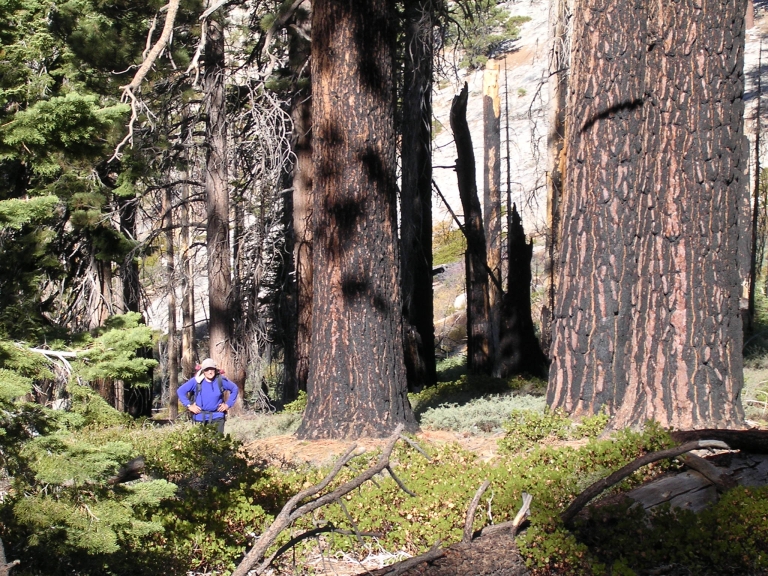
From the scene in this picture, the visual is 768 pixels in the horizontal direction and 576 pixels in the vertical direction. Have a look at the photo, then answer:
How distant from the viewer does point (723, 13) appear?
682 cm

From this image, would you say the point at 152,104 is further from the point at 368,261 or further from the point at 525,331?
the point at 525,331

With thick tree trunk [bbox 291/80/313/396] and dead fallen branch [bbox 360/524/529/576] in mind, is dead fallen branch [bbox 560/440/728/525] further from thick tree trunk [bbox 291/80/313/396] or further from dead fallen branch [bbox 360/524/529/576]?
thick tree trunk [bbox 291/80/313/396]

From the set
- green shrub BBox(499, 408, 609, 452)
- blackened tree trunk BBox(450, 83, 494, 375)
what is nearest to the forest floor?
green shrub BBox(499, 408, 609, 452)

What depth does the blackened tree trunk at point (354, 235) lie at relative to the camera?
27.8ft

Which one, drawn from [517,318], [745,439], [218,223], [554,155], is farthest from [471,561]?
[554,155]

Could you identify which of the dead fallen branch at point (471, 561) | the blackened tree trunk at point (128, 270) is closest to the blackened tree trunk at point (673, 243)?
the dead fallen branch at point (471, 561)

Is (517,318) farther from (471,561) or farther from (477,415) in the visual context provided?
(471,561)

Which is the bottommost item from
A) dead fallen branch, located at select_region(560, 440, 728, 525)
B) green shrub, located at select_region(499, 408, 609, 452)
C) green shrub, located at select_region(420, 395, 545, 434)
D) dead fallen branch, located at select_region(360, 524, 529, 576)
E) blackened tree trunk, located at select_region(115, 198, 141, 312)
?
green shrub, located at select_region(420, 395, 545, 434)

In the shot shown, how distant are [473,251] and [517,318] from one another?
2.07 meters

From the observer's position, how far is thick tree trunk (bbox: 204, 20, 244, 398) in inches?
567

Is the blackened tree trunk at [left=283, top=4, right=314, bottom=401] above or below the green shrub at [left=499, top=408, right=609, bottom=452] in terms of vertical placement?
above

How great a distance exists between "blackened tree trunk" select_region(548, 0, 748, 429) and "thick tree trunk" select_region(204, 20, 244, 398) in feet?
27.7

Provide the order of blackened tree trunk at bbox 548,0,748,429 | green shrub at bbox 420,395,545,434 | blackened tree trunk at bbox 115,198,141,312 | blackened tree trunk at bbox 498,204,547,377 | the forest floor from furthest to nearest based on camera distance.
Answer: blackened tree trunk at bbox 498,204,547,377 < blackened tree trunk at bbox 115,198,141,312 < green shrub at bbox 420,395,545,434 < the forest floor < blackened tree trunk at bbox 548,0,748,429

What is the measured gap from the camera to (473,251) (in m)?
17.6
